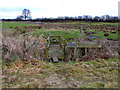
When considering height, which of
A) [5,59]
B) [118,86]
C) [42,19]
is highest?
[42,19]

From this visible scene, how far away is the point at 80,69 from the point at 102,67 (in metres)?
1.08

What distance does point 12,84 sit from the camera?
17.0ft

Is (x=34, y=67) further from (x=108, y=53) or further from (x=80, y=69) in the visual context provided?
(x=108, y=53)

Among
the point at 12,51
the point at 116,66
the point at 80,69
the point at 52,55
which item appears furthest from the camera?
the point at 52,55

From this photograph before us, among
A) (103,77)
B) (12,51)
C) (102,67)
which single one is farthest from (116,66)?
(12,51)

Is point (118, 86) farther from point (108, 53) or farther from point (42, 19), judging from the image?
point (42, 19)

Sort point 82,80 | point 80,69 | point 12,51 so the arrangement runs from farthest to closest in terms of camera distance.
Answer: point 12,51, point 80,69, point 82,80

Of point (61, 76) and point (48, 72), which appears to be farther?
point (48, 72)

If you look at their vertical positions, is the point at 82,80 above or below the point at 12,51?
below

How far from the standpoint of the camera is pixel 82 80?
549cm

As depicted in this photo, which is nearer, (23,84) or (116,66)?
(23,84)

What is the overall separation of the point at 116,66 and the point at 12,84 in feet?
14.6

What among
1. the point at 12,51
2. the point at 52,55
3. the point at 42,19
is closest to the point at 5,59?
the point at 12,51

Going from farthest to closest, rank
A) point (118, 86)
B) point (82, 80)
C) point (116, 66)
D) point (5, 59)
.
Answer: point (5, 59), point (116, 66), point (82, 80), point (118, 86)
